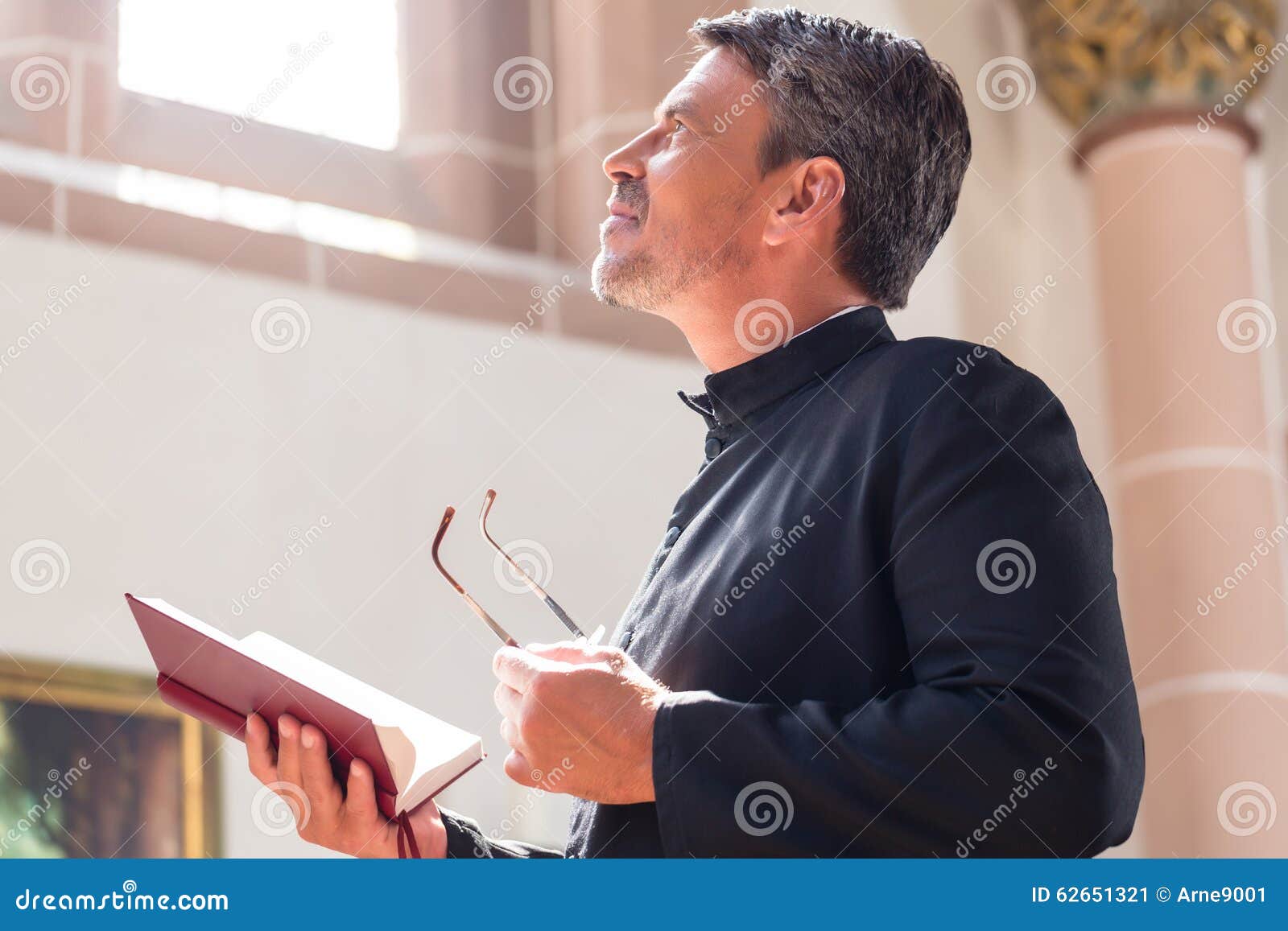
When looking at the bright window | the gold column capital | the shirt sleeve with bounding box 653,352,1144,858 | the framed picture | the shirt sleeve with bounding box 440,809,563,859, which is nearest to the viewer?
the shirt sleeve with bounding box 653,352,1144,858

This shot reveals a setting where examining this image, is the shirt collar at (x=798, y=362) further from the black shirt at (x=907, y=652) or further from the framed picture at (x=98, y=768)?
the framed picture at (x=98, y=768)

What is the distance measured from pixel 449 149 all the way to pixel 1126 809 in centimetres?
572

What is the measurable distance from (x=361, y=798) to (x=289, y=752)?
4.3 inches

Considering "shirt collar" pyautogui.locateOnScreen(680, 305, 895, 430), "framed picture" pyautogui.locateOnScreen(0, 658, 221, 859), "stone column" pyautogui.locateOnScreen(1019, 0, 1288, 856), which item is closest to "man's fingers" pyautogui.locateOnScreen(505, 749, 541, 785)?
"shirt collar" pyautogui.locateOnScreen(680, 305, 895, 430)

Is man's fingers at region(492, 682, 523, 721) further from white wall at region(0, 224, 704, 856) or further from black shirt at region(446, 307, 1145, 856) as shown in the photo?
white wall at region(0, 224, 704, 856)

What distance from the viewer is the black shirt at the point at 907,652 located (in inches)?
79.4

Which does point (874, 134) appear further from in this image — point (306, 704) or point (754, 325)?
point (306, 704)

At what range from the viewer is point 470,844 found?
2645 mm

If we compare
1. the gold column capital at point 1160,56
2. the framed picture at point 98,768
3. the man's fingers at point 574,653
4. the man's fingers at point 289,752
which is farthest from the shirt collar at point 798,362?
the gold column capital at point 1160,56

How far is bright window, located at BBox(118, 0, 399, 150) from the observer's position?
698 centimetres

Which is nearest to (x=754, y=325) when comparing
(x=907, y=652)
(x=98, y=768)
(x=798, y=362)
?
(x=798, y=362)

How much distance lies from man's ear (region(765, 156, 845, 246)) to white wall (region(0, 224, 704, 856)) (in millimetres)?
3531
